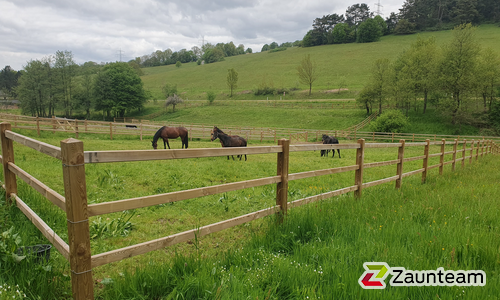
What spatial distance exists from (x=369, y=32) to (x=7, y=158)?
106 meters

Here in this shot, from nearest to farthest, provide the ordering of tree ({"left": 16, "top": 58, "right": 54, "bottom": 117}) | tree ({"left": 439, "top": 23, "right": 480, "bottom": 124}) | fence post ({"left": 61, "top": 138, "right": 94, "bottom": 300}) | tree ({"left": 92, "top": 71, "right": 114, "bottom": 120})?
fence post ({"left": 61, "top": 138, "right": 94, "bottom": 300}), tree ({"left": 439, "top": 23, "right": 480, "bottom": 124}), tree ({"left": 16, "top": 58, "right": 54, "bottom": 117}), tree ({"left": 92, "top": 71, "right": 114, "bottom": 120})

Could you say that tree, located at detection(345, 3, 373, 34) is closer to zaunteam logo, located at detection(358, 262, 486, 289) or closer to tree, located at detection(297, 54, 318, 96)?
tree, located at detection(297, 54, 318, 96)

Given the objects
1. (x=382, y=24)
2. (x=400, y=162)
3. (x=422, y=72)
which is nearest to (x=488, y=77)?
(x=422, y=72)

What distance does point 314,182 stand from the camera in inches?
309

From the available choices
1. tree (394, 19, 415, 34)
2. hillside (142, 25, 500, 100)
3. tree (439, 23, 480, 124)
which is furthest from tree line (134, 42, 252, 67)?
tree (439, 23, 480, 124)

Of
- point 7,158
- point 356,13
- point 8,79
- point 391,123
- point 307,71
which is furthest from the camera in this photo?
point 356,13

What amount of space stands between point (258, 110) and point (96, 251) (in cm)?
4566

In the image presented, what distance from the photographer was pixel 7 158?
3797 mm

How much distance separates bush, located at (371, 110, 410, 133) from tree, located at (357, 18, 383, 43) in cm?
7243

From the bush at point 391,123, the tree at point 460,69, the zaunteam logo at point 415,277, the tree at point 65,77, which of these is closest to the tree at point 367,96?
the bush at point 391,123

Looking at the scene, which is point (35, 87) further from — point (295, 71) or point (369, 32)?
point (369, 32)

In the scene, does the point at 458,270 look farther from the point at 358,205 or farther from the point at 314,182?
the point at 314,182

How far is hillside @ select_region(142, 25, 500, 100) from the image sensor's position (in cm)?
6416

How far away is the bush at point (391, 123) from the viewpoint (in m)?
31.0
